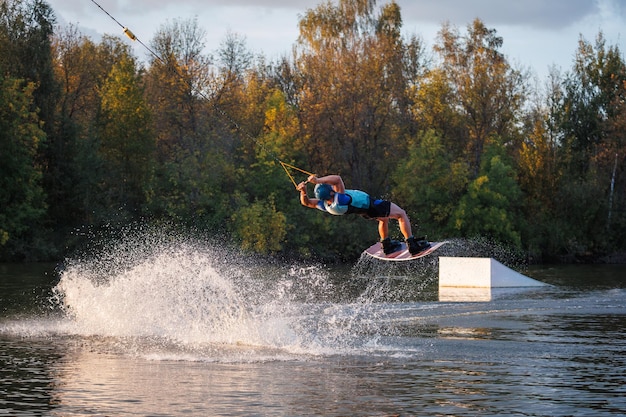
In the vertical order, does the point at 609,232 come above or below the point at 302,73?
below

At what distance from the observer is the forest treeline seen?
172 ft

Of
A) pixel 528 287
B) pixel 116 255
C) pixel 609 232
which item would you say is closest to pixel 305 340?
pixel 528 287

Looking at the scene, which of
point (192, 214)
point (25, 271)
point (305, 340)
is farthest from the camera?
point (192, 214)

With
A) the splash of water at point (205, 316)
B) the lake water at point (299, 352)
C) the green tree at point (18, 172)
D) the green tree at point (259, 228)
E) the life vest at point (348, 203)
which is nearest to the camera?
the lake water at point (299, 352)

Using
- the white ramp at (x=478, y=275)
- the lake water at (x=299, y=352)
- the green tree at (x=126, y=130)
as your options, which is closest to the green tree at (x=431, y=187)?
the green tree at (x=126, y=130)

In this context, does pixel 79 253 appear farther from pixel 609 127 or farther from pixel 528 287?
pixel 609 127

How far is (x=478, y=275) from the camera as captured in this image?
32.8 m

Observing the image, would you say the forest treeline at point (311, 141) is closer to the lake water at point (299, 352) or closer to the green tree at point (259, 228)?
the green tree at point (259, 228)

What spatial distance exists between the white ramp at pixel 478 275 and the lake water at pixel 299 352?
6.89 ft

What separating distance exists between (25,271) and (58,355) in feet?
81.9

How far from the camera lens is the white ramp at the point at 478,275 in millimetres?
32656

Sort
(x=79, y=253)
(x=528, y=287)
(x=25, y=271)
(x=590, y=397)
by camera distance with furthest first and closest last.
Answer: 1. (x=79, y=253)
2. (x=25, y=271)
3. (x=528, y=287)
4. (x=590, y=397)

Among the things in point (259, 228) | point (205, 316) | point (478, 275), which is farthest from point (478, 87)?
point (205, 316)

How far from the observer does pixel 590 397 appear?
1352 cm
